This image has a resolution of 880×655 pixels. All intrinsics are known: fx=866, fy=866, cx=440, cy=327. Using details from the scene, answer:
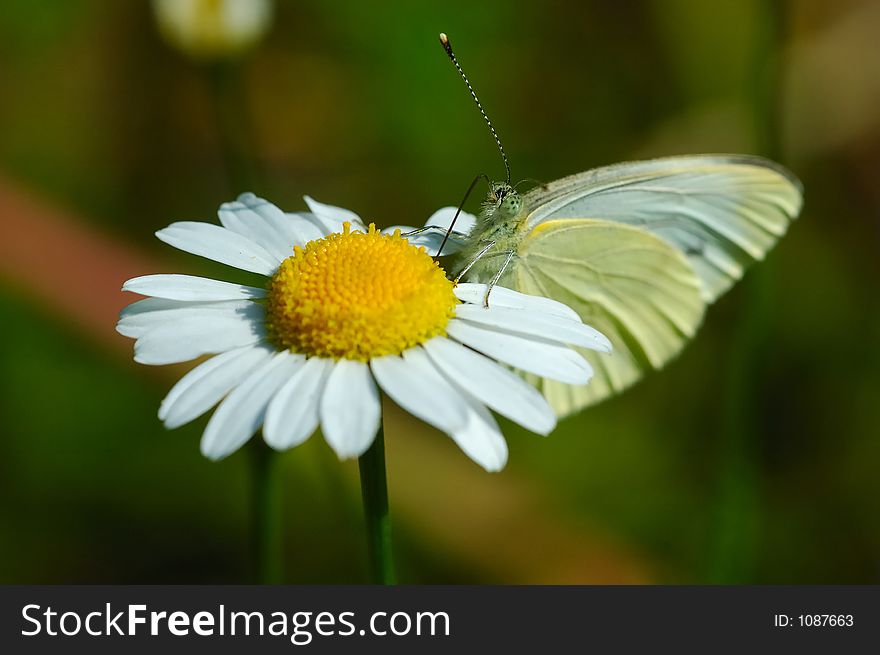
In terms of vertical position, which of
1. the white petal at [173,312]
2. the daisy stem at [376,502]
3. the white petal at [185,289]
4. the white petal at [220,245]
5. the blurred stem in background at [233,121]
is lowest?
the daisy stem at [376,502]

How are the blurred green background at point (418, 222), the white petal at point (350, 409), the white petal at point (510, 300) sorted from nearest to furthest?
the white petal at point (350, 409)
the white petal at point (510, 300)
the blurred green background at point (418, 222)

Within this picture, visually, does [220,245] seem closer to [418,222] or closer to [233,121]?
[418,222]

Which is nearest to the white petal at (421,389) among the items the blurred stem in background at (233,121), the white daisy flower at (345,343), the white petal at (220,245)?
the white daisy flower at (345,343)

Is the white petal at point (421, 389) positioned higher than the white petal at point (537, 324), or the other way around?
the white petal at point (537, 324)

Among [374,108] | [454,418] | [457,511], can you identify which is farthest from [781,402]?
[454,418]

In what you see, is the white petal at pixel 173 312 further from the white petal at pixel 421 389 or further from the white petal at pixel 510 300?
the white petal at pixel 510 300

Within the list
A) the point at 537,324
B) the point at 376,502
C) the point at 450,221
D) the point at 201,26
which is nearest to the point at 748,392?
the point at 450,221

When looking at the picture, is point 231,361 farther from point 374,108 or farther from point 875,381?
point 875,381
